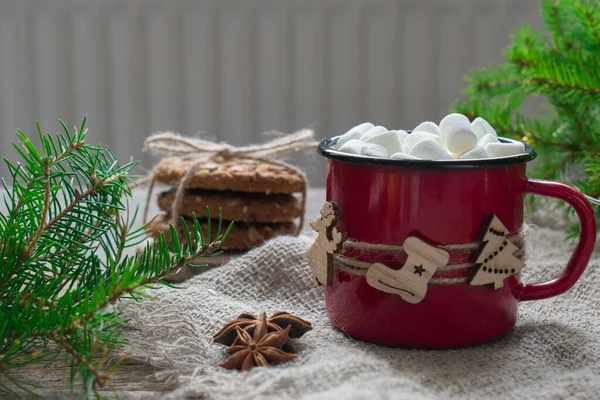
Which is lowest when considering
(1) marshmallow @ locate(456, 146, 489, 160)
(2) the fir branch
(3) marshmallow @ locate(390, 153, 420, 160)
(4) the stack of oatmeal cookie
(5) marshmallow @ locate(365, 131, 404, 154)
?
(4) the stack of oatmeal cookie

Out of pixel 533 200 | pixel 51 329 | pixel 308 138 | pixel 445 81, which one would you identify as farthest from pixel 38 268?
pixel 445 81

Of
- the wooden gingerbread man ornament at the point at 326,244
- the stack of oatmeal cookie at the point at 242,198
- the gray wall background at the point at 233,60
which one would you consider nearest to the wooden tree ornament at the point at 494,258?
the wooden gingerbread man ornament at the point at 326,244

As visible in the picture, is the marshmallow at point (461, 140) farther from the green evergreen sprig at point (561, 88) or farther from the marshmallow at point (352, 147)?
the green evergreen sprig at point (561, 88)

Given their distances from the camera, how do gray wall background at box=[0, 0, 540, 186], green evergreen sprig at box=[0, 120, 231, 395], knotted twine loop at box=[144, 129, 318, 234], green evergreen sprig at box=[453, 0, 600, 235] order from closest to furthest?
green evergreen sprig at box=[0, 120, 231, 395], green evergreen sprig at box=[453, 0, 600, 235], knotted twine loop at box=[144, 129, 318, 234], gray wall background at box=[0, 0, 540, 186]

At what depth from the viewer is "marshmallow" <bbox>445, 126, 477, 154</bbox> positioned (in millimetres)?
600

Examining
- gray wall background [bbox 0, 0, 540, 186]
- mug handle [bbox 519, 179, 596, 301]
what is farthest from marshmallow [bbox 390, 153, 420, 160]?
gray wall background [bbox 0, 0, 540, 186]

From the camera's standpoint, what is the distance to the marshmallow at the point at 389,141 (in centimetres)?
61

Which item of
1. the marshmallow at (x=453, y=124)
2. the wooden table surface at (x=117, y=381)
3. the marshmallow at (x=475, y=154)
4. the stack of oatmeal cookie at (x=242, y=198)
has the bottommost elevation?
the wooden table surface at (x=117, y=381)

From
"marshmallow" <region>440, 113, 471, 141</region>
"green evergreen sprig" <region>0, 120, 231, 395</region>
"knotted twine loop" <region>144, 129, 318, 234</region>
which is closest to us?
"green evergreen sprig" <region>0, 120, 231, 395</region>

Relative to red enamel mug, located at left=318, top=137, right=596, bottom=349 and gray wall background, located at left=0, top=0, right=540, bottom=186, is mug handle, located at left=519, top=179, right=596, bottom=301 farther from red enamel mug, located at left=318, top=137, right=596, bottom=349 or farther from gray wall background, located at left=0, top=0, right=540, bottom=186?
gray wall background, located at left=0, top=0, right=540, bottom=186

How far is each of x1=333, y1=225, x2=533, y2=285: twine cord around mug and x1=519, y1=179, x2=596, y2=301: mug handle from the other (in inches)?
1.5

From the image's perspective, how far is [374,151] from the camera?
0.60m

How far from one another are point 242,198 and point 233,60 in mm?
1151

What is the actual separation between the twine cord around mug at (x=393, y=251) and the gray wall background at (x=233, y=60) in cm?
147
